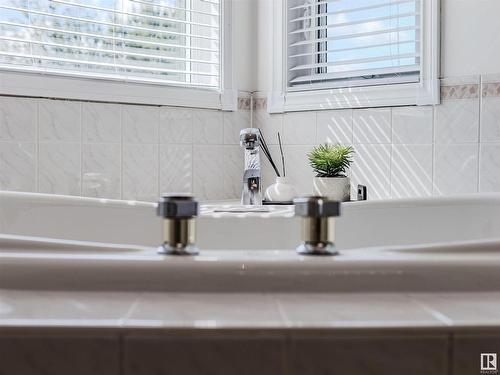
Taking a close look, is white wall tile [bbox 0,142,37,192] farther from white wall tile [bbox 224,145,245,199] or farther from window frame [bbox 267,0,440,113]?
window frame [bbox 267,0,440,113]

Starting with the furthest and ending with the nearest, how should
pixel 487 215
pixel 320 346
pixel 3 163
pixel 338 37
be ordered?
pixel 338 37
pixel 3 163
pixel 487 215
pixel 320 346

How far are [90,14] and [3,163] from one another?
2.08 feet

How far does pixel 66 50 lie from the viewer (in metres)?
2.43

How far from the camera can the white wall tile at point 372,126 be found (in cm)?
249

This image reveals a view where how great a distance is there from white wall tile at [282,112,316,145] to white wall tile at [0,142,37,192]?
1026 millimetres

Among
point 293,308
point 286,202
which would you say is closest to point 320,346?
point 293,308

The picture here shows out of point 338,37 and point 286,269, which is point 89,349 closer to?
point 286,269

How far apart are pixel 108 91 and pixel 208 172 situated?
21.5 inches

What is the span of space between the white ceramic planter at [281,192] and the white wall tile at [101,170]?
1.81 feet

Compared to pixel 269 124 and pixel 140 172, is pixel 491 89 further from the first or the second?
pixel 140 172

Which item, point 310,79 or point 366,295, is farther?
point 310,79

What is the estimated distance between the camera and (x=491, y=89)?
2215 mm

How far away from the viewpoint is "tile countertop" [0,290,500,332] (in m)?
0.84

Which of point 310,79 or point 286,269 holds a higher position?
point 310,79
